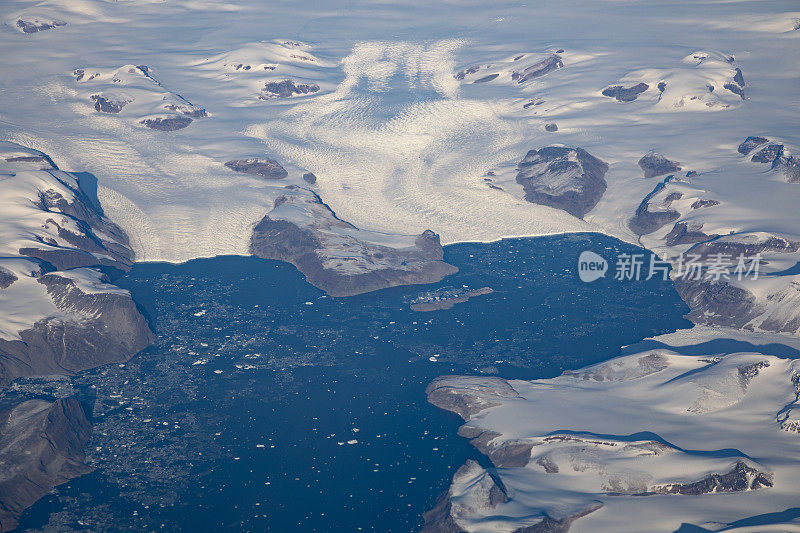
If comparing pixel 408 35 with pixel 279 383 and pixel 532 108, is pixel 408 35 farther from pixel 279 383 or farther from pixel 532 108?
pixel 279 383

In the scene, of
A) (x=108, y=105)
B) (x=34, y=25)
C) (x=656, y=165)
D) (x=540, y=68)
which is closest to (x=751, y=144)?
(x=656, y=165)

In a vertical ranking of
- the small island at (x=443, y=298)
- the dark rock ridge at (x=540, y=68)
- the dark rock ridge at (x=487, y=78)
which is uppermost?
the dark rock ridge at (x=540, y=68)

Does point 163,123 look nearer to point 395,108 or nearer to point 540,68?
point 395,108

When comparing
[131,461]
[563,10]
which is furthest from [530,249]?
[563,10]

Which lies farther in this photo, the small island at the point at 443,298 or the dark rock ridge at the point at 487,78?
the dark rock ridge at the point at 487,78

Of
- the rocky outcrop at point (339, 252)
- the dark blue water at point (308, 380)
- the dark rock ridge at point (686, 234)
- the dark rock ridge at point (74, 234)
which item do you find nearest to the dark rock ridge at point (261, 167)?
the rocky outcrop at point (339, 252)

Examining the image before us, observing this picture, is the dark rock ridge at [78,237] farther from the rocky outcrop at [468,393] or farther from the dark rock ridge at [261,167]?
the rocky outcrop at [468,393]

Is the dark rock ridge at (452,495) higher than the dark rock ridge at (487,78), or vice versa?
the dark rock ridge at (487,78)

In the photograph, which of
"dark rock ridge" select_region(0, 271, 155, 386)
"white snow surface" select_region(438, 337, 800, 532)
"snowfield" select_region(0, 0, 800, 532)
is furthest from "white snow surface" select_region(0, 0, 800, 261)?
"white snow surface" select_region(438, 337, 800, 532)
